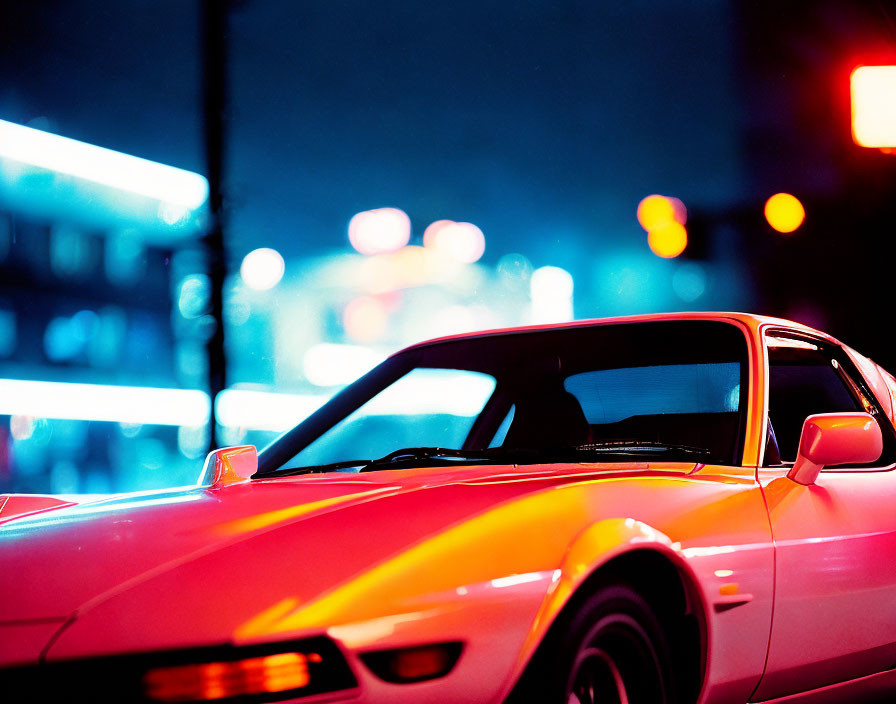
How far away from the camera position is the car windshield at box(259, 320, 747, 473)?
127 inches

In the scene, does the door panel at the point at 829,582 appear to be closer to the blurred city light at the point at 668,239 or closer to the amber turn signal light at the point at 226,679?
the amber turn signal light at the point at 226,679

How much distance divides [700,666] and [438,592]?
33.3 inches

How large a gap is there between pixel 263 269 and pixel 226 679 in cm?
3151

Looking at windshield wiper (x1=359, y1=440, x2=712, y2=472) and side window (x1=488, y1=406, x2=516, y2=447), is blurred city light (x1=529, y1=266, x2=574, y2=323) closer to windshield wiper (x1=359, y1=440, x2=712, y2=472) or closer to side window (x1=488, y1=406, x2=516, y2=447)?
side window (x1=488, y1=406, x2=516, y2=447)

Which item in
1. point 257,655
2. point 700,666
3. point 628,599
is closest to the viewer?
point 257,655

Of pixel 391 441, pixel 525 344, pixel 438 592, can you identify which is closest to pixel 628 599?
pixel 438 592

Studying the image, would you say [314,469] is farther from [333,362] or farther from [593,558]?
[333,362]

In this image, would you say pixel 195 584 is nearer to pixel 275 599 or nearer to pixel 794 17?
pixel 275 599

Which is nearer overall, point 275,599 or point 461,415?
point 275,599

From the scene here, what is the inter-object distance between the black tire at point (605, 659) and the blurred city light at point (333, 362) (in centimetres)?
2330

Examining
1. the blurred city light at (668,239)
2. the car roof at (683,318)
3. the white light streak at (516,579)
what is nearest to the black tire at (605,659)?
the white light streak at (516,579)

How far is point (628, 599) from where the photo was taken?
2223 millimetres

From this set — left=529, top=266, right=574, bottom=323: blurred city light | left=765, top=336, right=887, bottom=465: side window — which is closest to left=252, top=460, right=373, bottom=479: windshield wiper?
left=765, top=336, right=887, bottom=465: side window

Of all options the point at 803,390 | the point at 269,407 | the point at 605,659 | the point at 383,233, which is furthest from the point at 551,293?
the point at 605,659
